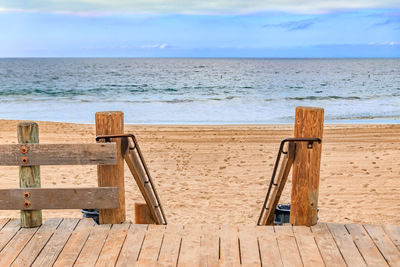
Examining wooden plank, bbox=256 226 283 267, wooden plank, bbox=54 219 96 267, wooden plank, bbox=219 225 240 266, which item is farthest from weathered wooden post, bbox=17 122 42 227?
wooden plank, bbox=256 226 283 267

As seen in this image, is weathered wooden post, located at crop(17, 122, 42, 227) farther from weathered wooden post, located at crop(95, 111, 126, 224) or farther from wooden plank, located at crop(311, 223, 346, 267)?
wooden plank, located at crop(311, 223, 346, 267)

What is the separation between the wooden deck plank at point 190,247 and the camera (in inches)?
142

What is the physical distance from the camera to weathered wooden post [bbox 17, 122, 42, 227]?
4.09 m

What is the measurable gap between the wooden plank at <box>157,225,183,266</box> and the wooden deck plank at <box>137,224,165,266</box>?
4 centimetres

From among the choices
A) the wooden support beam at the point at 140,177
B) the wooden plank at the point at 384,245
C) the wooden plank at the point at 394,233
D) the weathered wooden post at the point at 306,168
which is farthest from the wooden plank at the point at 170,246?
the wooden plank at the point at 394,233

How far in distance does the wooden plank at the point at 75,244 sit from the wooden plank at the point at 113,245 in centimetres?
23

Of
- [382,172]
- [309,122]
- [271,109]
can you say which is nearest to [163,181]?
[382,172]

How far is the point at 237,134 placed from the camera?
607 inches

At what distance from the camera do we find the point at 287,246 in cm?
387

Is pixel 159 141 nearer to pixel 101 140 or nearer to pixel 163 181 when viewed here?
pixel 163 181

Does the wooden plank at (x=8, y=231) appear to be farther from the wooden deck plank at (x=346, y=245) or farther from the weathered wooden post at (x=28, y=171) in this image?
the wooden deck plank at (x=346, y=245)

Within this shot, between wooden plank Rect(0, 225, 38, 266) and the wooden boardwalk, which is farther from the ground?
the wooden boardwalk

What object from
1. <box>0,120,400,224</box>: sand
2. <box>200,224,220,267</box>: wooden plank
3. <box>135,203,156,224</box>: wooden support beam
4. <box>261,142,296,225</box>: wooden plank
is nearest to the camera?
<box>200,224,220,267</box>: wooden plank

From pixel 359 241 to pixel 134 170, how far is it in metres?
2.34
